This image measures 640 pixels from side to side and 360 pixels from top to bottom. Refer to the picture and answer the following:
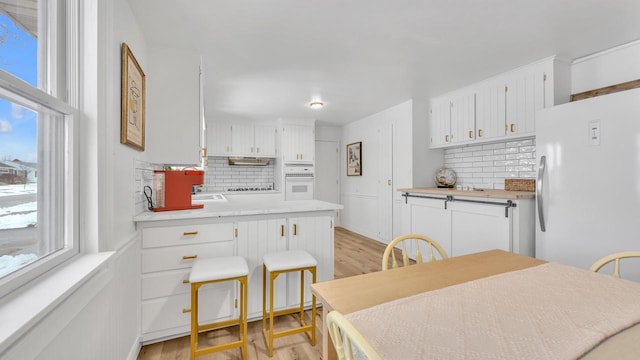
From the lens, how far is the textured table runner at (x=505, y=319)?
2.08 feet

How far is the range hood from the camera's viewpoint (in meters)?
5.41

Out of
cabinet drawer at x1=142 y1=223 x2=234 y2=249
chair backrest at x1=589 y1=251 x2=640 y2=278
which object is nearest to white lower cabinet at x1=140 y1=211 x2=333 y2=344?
cabinet drawer at x1=142 y1=223 x2=234 y2=249

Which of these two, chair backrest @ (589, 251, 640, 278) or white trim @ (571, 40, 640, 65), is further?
white trim @ (571, 40, 640, 65)

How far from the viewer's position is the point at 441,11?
1.87m

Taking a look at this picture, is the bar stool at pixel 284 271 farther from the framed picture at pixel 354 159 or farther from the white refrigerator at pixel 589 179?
the framed picture at pixel 354 159

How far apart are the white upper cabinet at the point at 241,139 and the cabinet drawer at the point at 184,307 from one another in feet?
12.2

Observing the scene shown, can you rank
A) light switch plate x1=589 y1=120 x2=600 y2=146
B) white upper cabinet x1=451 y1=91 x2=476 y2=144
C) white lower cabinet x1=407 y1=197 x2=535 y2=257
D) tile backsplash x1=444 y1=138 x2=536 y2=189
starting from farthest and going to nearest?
1. white upper cabinet x1=451 y1=91 x2=476 y2=144
2. tile backsplash x1=444 y1=138 x2=536 y2=189
3. white lower cabinet x1=407 y1=197 x2=535 y2=257
4. light switch plate x1=589 y1=120 x2=600 y2=146

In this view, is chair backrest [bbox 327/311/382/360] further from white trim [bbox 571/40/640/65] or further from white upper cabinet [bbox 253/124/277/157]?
white upper cabinet [bbox 253/124/277/157]

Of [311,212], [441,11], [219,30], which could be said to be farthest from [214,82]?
[441,11]

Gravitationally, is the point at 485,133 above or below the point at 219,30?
below

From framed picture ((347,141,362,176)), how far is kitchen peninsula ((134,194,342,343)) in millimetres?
3277

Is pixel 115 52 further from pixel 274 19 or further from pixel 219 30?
pixel 274 19

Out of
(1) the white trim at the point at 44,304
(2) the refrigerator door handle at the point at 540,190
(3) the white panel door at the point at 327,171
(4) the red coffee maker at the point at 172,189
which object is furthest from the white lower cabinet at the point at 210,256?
(3) the white panel door at the point at 327,171

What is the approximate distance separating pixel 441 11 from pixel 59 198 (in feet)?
7.83
